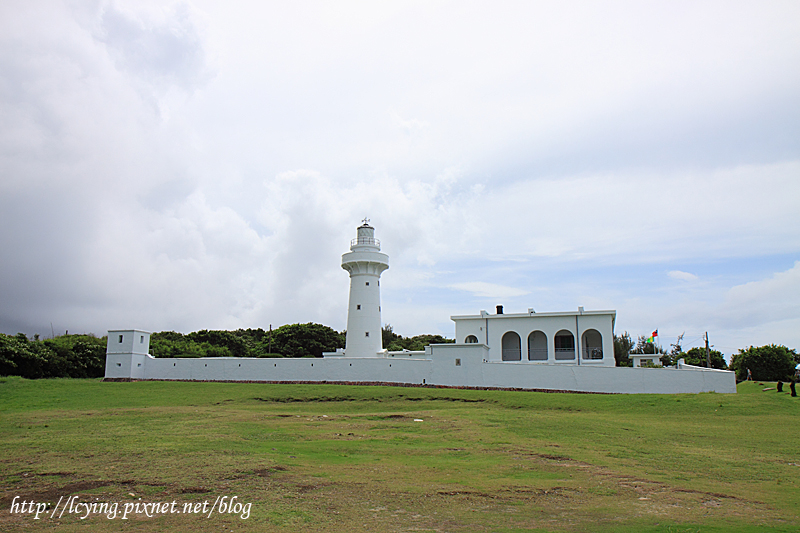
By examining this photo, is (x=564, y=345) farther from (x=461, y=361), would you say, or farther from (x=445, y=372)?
(x=445, y=372)

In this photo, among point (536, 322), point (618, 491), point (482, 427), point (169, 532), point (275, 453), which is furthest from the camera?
point (536, 322)

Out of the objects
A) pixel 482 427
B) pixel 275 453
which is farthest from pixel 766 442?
pixel 275 453

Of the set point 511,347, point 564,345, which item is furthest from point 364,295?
point 564,345

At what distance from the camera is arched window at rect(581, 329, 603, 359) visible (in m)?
37.0

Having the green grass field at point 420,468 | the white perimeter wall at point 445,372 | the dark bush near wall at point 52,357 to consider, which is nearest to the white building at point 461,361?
the white perimeter wall at point 445,372

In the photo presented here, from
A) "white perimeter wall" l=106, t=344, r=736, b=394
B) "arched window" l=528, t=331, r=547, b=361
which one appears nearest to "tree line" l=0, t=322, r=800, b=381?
"white perimeter wall" l=106, t=344, r=736, b=394

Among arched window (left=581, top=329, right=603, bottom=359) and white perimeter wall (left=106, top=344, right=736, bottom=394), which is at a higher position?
arched window (left=581, top=329, right=603, bottom=359)

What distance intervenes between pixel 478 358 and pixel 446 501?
2277cm

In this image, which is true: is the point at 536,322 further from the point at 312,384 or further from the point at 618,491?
the point at 618,491

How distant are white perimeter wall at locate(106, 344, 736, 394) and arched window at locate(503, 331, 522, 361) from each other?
820 cm

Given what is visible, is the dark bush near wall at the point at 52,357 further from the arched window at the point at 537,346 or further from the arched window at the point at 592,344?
the arched window at the point at 592,344

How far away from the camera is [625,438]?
13625mm

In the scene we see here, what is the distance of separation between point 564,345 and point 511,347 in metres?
3.70

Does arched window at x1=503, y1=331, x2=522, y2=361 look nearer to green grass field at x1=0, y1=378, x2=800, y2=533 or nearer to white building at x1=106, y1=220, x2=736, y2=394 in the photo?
white building at x1=106, y1=220, x2=736, y2=394
